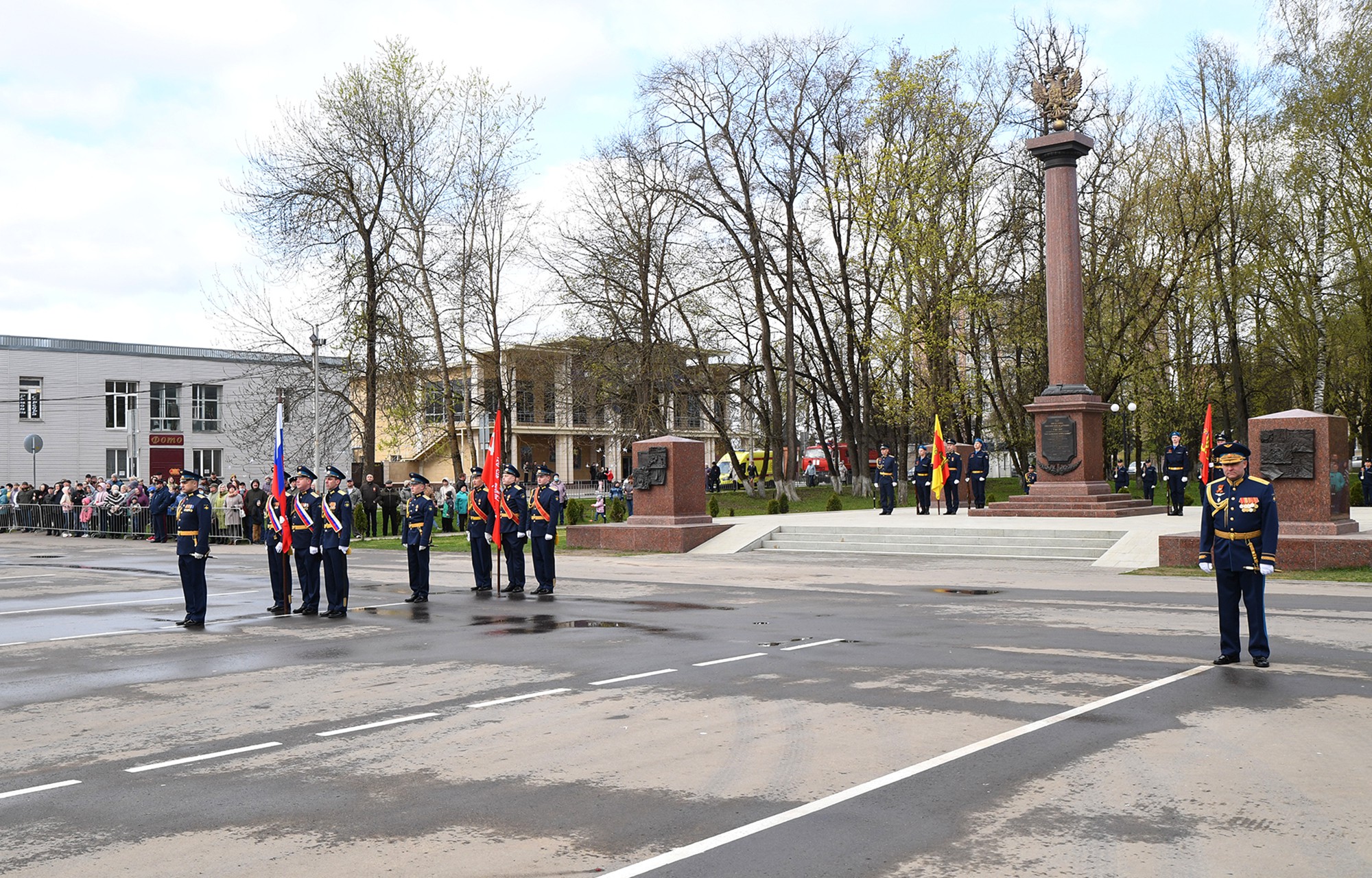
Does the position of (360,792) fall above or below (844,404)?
below

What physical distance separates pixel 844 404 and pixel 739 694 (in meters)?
40.3

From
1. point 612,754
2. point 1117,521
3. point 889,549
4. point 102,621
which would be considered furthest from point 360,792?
point 1117,521

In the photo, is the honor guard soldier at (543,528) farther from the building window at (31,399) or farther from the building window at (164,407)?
the building window at (164,407)

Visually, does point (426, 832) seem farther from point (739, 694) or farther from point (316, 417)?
point (316, 417)

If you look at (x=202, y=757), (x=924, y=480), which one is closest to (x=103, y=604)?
(x=202, y=757)

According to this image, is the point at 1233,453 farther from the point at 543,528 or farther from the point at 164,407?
the point at 164,407

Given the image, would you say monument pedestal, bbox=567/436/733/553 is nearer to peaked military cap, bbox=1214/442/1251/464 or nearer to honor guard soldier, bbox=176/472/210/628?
honor guard soldier, bbox=176/472/210/628

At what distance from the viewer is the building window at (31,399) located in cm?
5886

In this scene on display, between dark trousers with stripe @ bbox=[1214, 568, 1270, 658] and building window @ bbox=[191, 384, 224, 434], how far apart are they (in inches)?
2525

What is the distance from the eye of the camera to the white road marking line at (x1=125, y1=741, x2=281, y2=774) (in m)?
7.21

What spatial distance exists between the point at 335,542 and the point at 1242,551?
10.9m

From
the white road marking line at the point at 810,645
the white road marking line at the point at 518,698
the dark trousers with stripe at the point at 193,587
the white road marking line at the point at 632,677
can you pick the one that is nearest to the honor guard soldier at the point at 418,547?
the dark trousers with stripe at the point at 193,587

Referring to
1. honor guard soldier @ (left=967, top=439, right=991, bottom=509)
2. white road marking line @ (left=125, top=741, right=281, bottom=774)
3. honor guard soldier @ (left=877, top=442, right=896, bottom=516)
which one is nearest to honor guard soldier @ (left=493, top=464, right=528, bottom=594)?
white road marking line @ (left=125, top=741, right=281, bottom=774)

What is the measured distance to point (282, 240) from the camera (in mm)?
36531
